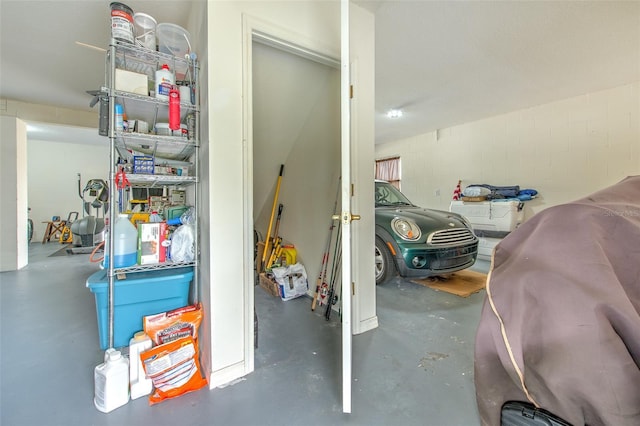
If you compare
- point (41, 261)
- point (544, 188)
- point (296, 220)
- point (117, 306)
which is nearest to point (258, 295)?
point (296, 220)

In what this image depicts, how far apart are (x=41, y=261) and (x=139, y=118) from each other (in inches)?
180

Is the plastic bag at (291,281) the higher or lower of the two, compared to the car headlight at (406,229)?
lower

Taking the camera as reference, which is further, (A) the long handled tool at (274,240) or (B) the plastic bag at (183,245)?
(A) the long handled tool at (274,240)

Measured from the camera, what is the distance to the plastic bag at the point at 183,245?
1.69 m

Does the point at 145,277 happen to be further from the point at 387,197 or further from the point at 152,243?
the point at 387,197

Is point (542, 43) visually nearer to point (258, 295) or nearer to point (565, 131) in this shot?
point (565, 131)

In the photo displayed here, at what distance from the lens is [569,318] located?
0.59m

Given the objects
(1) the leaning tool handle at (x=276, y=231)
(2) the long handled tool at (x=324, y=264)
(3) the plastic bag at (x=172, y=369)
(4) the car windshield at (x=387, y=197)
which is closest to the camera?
(3) the plastic bag at (x=172, y=369)

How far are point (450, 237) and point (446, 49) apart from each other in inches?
81.8

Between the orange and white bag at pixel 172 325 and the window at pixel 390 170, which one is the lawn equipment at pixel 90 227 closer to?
the orange and white bag at pixel 172 325

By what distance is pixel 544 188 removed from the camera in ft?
15.3

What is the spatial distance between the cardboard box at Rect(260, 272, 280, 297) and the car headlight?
4.88 feet

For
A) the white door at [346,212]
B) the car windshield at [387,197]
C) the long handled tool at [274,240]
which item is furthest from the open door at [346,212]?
the car windshield at [387,197]

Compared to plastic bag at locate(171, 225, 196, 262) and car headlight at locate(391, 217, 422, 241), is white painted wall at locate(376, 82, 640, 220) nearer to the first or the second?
car headlight at locate(391, 217, 422, 241)
